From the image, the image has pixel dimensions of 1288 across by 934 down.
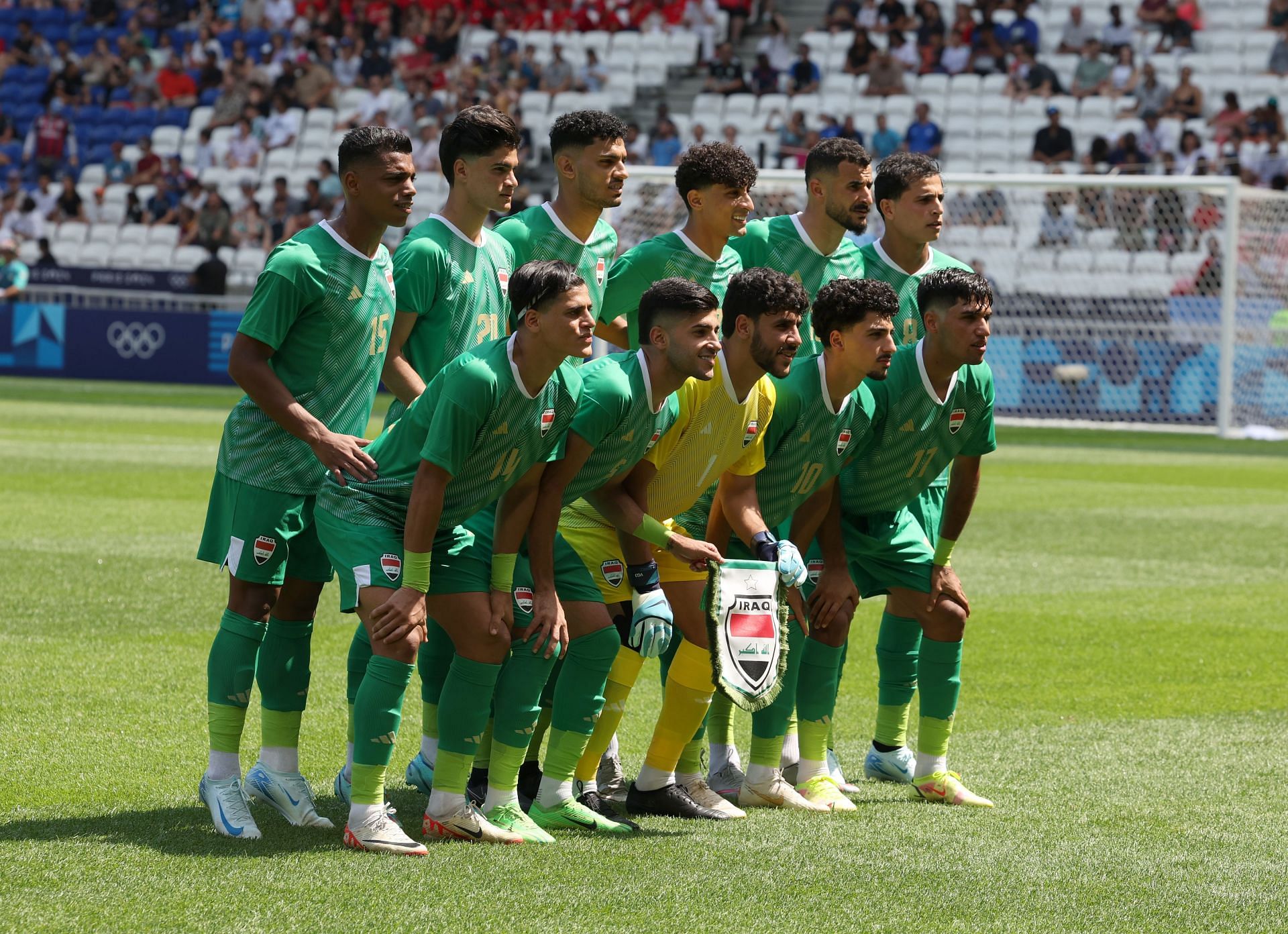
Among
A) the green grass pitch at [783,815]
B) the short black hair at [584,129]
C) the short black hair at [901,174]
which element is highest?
the short black hair at [584,129]

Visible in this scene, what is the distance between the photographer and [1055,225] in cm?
2264

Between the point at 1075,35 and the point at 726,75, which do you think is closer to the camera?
the point at 1075,35

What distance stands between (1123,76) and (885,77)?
3.59 metres

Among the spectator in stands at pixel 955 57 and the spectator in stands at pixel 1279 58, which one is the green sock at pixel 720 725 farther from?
the spectator in stands at pixel 955 57

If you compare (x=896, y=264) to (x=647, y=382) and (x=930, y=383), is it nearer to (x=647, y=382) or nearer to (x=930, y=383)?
(x=930, y=383)

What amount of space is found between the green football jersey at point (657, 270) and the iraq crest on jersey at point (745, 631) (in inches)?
53.0

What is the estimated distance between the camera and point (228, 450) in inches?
201

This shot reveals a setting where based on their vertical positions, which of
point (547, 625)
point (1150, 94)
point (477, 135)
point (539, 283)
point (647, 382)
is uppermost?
point (1150, 94)

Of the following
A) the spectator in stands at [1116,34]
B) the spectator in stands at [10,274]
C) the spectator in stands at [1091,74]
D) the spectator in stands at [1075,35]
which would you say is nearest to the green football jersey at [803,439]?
the spectator in stands at [1091,74]

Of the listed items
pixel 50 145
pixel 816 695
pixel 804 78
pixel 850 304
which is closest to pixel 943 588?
pixel 816 695

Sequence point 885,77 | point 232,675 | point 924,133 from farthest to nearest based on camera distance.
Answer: point 885,77
point 924,133
point 232,675

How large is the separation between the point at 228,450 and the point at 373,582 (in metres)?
0.75

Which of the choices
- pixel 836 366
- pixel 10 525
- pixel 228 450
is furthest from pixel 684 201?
pixel 10 525

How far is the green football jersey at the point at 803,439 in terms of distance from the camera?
213 inches
